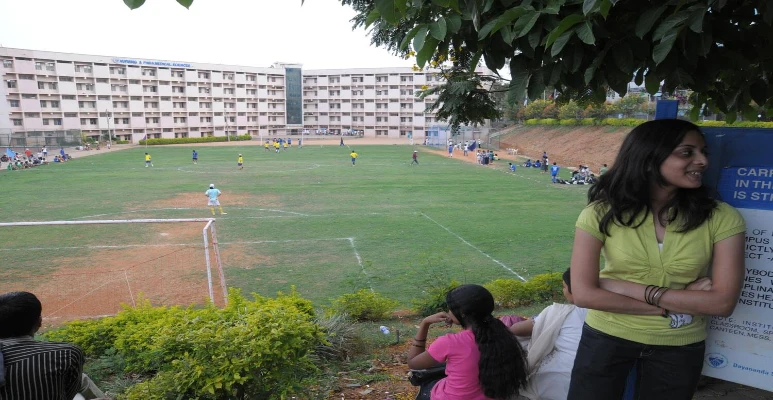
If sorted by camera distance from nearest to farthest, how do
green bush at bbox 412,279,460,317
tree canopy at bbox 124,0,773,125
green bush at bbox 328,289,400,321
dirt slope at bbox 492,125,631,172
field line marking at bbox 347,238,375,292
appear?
tree canopy at bbox 124,0,773,125 < green bush at bbox 328,289,400,321 < green bush at bbox 412,279,460,317 < field line marking at bbox 347,238,375,292 < dirt slope at bbox 492,125,631,172

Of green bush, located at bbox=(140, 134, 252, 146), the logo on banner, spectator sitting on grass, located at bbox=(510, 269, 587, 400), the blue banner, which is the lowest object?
green bush, located at bbox=(140, 134, 252, 146)

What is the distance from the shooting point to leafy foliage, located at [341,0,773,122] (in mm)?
2098

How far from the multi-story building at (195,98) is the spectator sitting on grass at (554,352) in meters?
57.6

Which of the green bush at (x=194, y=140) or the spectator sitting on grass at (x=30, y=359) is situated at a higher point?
the spectator sitting on grass at (x=30, y=359)

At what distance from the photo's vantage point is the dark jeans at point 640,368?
2.01 meters

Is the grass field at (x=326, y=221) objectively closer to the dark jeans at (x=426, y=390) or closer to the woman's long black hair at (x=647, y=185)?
the dark jeans at (x=426, y=390)

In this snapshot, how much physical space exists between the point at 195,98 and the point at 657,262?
247 ft

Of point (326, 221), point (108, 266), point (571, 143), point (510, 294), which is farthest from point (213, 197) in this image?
point (571, 143)

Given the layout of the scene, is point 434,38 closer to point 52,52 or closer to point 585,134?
point 585,134

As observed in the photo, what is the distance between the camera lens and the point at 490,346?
254 centimetres

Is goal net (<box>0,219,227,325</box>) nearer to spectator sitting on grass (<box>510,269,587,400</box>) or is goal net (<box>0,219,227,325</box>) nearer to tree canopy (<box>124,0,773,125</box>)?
spectator sitting on grass (<box>510,269,587,400</box>)

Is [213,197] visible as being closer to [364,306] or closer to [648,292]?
[364,306]

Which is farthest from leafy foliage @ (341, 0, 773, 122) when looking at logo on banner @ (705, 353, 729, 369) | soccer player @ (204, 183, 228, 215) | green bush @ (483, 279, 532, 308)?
soccer player @ (204, 183, 228, 215)

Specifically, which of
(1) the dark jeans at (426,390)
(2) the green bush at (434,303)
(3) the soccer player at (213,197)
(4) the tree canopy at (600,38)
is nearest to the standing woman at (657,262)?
(4) the tree canopy at (600,38)
